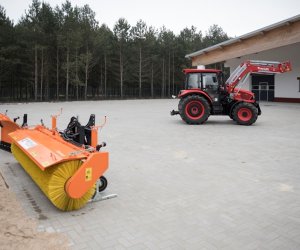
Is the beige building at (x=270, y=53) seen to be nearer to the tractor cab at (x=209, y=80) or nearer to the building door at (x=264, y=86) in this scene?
the building door at (x=264, y=86)

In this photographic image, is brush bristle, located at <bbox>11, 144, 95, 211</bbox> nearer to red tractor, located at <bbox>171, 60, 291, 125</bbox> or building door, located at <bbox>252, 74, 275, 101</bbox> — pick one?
red tractor, located at <bbox>171, 60, 291, 125</bbox>

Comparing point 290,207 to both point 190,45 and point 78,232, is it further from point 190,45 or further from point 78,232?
point 190,45

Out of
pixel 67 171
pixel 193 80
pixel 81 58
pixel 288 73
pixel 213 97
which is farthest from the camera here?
pixel 81 58

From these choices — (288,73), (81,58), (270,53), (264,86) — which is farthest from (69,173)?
(81,58)

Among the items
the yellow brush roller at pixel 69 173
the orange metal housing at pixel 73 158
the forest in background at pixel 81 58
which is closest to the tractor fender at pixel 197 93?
the orange metal housing at pixel 73 158

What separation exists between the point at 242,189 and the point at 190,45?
4060 centimetres

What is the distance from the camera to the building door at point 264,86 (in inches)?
1127

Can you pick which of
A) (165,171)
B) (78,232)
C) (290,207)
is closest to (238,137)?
(165,171)

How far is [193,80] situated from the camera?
44.1 feet

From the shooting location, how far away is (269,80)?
1129 inches

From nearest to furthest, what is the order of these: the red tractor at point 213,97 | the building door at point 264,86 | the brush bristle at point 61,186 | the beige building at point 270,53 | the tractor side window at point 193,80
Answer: the brush bristle at point 61,186 < the red tractor at point 213,97 < the tractor side window at point 193,80 < the beige building at point 270,53 < the building door at point 264,86

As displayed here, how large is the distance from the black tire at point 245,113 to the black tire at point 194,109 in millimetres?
1091

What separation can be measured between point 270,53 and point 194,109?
17531mm

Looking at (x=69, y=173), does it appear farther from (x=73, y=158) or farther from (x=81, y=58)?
(x=81, y=58)
